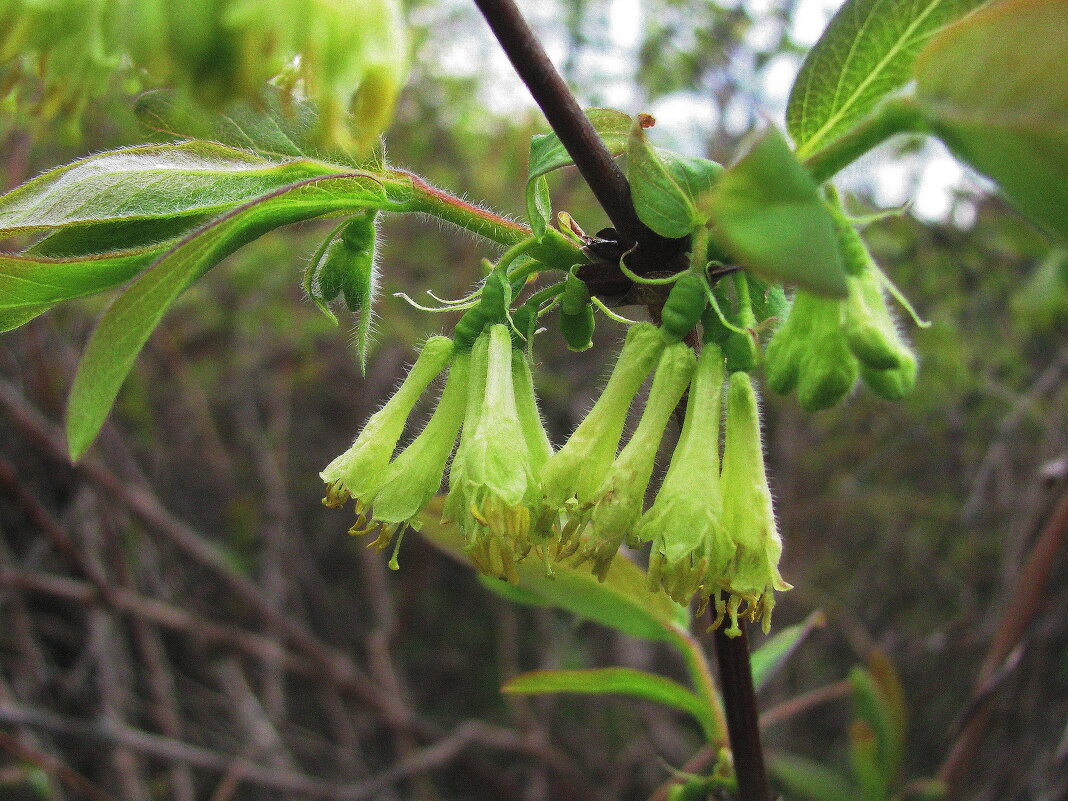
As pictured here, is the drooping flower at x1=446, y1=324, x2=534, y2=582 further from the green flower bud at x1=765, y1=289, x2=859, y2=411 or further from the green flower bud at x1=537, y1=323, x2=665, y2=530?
the green flower bud at x1=765, y1=289, x2=859, y2=411

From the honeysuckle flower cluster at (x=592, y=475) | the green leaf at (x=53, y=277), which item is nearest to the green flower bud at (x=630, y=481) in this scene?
the honeysuckle flower cluster at (x=592, y=475)

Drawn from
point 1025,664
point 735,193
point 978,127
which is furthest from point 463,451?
point 1025,664

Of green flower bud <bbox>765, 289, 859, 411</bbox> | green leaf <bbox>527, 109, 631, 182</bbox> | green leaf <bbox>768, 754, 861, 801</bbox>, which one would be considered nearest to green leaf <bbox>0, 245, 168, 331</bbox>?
green leaf <bbox>527, 109, 631, 182</bbox>

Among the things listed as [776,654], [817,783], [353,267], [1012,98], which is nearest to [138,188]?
[353,267]

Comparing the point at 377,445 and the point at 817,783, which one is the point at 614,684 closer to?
the point at 377,445

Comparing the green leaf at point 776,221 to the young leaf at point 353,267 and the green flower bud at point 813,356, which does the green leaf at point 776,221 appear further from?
the young leaf at point 353,267

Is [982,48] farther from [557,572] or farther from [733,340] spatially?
[557,572]
